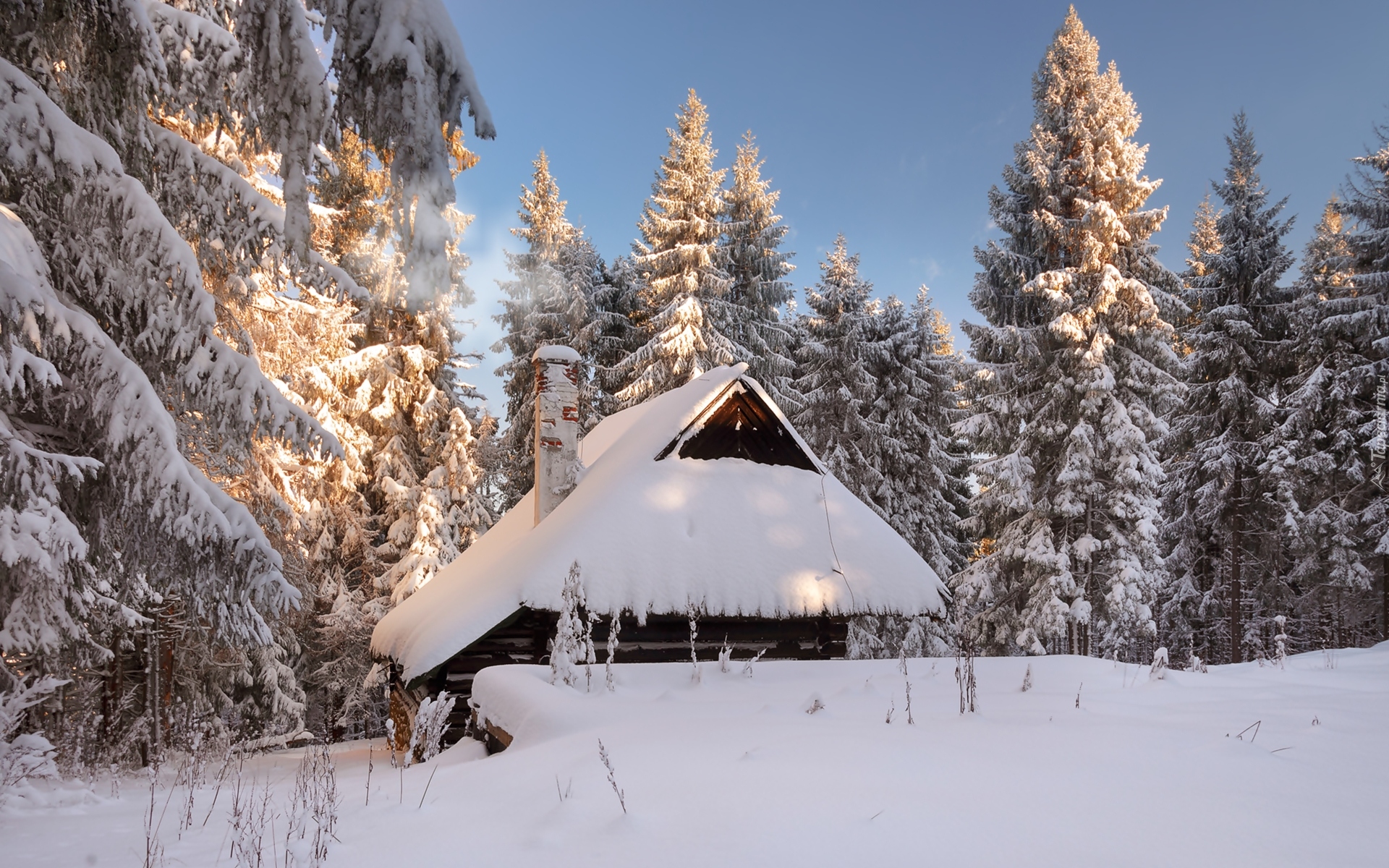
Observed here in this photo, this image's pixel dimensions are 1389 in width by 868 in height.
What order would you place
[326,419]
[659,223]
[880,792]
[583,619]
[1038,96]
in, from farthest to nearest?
[659,223] < [1038,96] < [326,419] < [583,619] < [880,792]

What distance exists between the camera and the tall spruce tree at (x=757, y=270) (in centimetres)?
2116

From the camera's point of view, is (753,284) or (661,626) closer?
(661,626)

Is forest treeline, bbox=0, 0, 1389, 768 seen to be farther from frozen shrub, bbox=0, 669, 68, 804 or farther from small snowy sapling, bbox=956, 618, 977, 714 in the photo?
small snowy sapling, bbox=956, 618, 977, 714

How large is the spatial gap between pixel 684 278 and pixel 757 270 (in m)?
3.43

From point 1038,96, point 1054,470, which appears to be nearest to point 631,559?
point 1054,470

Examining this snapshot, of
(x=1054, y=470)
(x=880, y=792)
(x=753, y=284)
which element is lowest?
(x=880, y=792)

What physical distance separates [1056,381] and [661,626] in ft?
41.0

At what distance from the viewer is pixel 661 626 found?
32.6 feet

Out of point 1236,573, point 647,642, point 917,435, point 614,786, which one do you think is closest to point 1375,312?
point 1236,573

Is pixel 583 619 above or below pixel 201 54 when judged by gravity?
below

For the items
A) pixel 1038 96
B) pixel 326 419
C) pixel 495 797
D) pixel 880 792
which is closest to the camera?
pixel 880 792

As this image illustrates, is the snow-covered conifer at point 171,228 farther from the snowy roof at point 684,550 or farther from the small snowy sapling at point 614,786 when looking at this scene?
the snowy roof at point 684,550

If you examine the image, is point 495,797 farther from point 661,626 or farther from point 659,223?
point 659,223

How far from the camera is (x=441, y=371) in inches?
774
